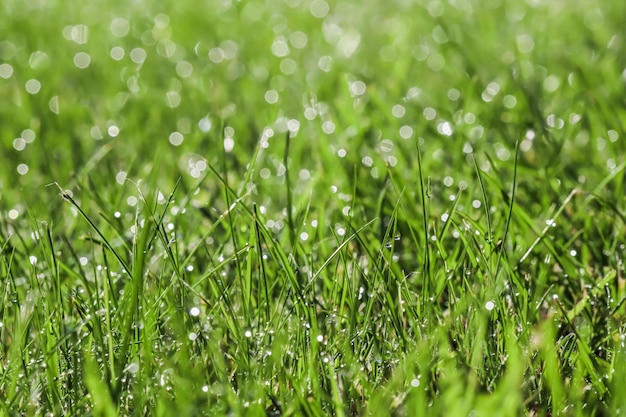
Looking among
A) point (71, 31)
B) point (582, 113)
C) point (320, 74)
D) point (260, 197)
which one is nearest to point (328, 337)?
point (260, 197)

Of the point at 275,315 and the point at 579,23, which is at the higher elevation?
the point at 579,23

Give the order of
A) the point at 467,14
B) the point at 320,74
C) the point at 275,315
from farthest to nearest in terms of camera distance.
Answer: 1. the point at 467,14
2. the point at 320,74
3. the point at 275,315

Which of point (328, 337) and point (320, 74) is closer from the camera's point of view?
point (328, 337)

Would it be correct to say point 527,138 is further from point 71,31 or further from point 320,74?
point 71,31

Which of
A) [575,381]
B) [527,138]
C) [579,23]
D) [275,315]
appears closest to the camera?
[575,381]

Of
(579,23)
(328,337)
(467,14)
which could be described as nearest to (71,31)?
(467,14)

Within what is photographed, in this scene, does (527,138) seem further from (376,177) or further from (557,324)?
(557,324)
